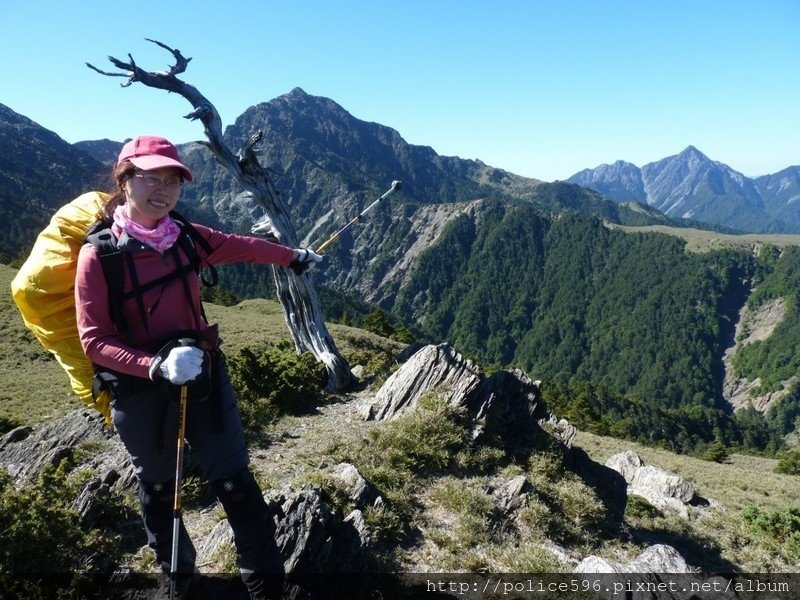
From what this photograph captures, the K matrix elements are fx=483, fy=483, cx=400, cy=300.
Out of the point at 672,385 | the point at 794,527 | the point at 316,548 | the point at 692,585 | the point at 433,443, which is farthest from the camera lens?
the point at 672,385

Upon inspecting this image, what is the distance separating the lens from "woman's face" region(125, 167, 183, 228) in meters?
3.90

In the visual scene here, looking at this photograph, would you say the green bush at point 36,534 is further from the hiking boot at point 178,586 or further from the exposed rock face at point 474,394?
the exposed rock face at point 474,394

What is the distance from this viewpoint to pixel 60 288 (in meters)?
4.06

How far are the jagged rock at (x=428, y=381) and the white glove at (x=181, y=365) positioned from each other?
6826 millimetres

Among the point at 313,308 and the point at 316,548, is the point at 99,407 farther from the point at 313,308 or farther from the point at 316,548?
the point at 313,308

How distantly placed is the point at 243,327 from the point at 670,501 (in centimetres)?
3046

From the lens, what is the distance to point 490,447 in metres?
9.41

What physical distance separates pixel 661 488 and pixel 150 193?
16.2m

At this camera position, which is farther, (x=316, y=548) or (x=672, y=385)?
(x=672, y=385)

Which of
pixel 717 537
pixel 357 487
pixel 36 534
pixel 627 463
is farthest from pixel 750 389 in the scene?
pixel 36 534

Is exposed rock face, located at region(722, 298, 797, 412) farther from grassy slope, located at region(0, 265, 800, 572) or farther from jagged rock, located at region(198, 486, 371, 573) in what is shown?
jagged rock, located at region(198, 486, 371, 573)

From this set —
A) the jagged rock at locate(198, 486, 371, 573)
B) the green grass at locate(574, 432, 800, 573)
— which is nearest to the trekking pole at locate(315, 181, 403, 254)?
the jagged rock at locate(198, 486, 371, 573)

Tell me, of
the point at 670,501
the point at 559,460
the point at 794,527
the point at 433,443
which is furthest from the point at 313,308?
the point at 794,527

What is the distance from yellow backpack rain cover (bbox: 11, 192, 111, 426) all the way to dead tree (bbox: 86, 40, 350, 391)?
934 centimetres
